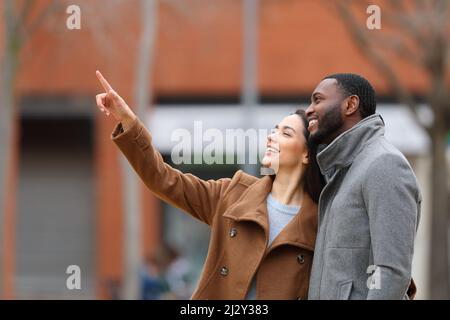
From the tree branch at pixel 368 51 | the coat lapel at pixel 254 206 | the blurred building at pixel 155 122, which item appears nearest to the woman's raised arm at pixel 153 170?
the coat lapel at pixel 254 206

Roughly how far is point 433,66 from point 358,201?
12222 mm

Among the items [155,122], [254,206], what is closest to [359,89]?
[254,206]

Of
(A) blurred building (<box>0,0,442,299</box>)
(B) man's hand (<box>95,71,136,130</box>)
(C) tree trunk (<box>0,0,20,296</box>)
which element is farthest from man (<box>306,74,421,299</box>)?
(A) blurred building (<box>0,0,442,299</box>)

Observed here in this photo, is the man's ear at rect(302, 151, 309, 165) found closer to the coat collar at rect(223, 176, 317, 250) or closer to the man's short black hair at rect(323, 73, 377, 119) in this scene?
the coat collar at rect(223, 176, 317, 250)

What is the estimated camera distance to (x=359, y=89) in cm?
406

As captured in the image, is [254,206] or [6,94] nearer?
[254,206]

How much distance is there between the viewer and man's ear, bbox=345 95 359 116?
4.05 metres

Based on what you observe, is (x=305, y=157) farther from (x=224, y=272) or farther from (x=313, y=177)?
(x=224, y=272)

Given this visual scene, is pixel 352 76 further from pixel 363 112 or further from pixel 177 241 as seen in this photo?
pixel 177 241

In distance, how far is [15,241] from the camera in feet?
80.0

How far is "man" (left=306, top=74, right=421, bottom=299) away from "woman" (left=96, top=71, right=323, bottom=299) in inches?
5.4

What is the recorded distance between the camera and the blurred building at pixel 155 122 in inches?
875

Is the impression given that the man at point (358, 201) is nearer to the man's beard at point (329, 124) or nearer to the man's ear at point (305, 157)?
the man's beard at point (329, 124)

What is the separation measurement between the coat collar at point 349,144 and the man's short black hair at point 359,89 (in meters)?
0.05
